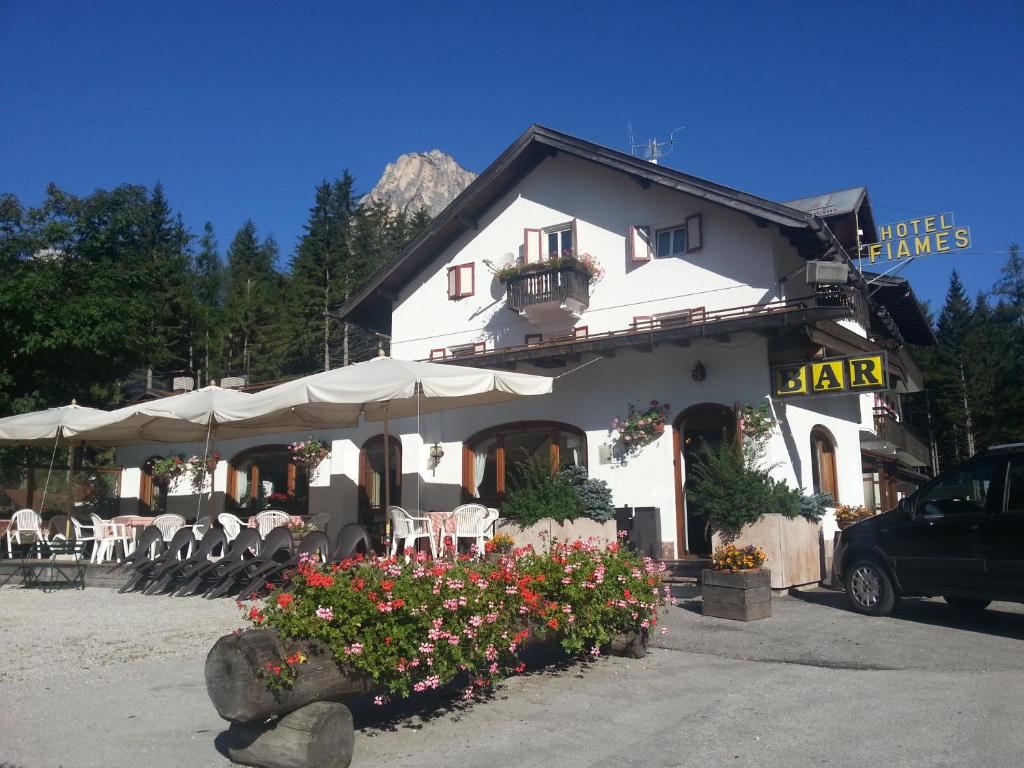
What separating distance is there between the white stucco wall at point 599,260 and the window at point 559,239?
0.46 ft

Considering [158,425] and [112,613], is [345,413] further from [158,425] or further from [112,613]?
[112,613]

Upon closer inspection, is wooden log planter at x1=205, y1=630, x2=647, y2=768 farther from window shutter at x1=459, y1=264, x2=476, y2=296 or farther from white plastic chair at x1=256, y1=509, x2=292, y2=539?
window shutter at x1=459, y1=264, x2=476, y2=296

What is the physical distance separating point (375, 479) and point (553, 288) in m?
5.56

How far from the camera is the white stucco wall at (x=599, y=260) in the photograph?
14.8 m

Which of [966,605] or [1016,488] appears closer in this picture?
[1016,488]

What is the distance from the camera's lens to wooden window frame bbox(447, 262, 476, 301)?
18.0m

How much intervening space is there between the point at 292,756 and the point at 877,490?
20.6 metres

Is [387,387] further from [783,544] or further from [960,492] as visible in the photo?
[960,492]

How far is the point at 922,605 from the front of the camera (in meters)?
10.4

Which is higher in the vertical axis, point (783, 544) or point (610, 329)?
point (610, 329)

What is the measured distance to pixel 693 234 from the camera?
50.1 feet

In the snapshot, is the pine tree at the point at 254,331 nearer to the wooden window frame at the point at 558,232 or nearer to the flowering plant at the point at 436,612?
the wooden window frame at the point at 558,232

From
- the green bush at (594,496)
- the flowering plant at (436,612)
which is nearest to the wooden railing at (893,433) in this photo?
the green bush at (594,496)

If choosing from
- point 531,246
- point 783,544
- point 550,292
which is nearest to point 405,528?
point 783,544
